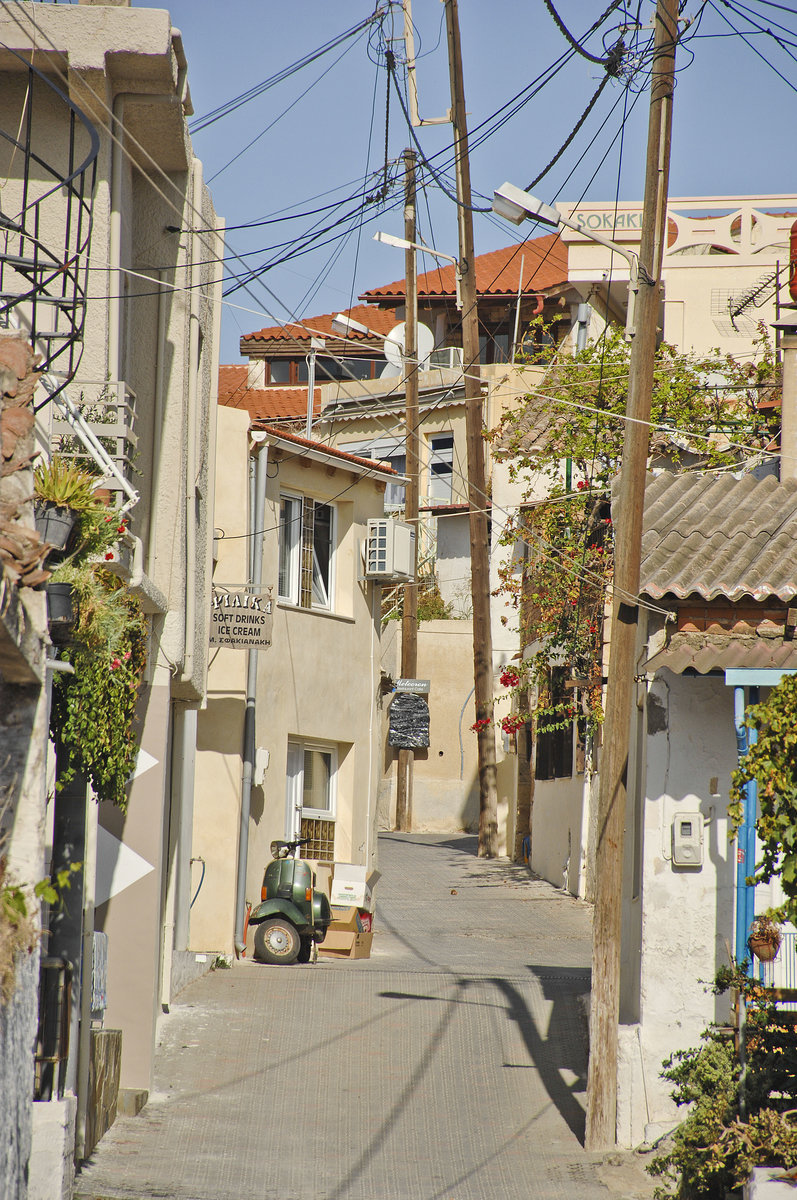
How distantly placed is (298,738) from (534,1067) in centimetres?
752

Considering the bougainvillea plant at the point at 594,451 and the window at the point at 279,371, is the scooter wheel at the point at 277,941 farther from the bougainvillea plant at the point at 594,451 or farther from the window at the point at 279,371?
the window at the point at 279,371

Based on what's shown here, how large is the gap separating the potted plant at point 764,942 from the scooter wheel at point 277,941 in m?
7.87

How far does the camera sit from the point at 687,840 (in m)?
9.62

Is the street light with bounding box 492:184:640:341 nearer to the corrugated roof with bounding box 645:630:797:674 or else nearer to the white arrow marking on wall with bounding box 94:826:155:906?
the corrugated roof with bounding box 645:630:797:674

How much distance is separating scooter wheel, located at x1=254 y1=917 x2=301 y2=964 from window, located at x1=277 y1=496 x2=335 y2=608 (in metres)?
4.54

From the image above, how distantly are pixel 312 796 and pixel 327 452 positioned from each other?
4826 millimetres

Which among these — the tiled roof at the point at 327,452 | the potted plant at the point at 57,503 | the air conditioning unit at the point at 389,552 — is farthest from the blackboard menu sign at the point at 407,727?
the potted plant at the point at 57,503

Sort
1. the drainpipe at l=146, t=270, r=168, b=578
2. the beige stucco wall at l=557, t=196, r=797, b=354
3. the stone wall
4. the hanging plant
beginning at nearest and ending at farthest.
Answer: the stone wall, the hanging plant, the drainpipe at l=146, t=270, r=168, b=578, the beige stucco wall at l=557, t=196, r=797, b=354

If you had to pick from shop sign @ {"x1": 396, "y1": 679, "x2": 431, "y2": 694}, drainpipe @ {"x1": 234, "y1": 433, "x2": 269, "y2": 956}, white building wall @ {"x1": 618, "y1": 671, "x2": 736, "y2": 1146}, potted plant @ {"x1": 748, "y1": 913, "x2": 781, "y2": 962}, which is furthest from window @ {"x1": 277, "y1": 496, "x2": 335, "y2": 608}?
potted plant @ {"x1": 748, "y1": 913, "x2": 781, "y2": 962}

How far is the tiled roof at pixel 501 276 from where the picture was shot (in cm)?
3628

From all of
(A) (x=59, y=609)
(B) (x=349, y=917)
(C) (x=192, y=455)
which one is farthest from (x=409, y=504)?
(A) (x=59, y=609)

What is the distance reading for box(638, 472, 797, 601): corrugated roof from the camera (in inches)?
390

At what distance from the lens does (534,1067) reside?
1130cm

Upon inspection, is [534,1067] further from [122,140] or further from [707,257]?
[707,257]
